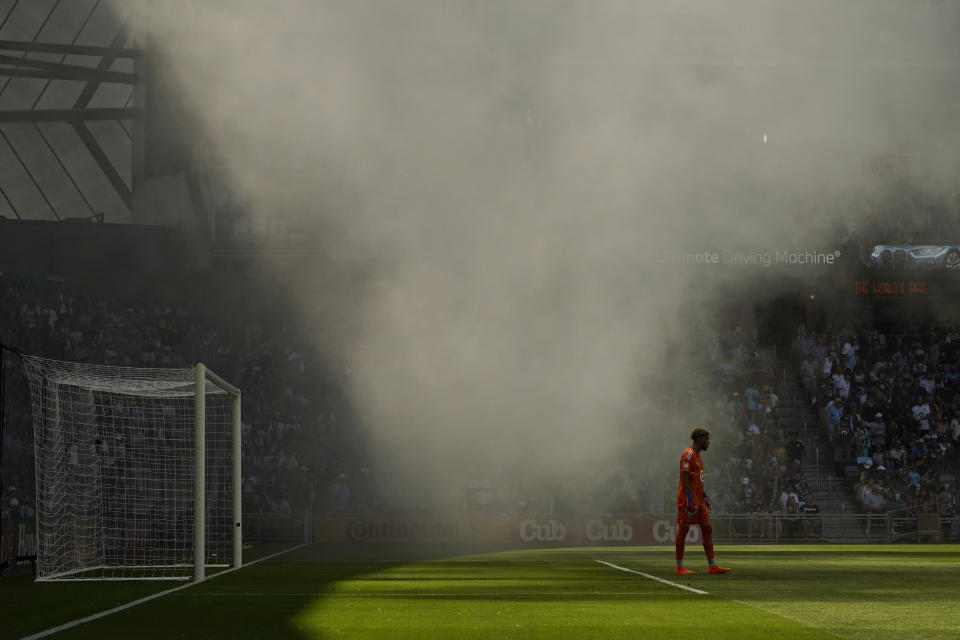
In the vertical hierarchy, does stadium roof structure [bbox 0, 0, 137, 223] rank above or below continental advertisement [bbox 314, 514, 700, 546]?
above

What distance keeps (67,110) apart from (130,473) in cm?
1183

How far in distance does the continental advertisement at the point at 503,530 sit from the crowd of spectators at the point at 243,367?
1.03 meters

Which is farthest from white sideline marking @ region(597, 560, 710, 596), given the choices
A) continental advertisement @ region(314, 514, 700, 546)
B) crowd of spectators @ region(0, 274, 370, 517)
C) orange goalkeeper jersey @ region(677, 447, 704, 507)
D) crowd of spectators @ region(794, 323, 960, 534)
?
crowd of spectators @ region(794, 323, 960, 534)

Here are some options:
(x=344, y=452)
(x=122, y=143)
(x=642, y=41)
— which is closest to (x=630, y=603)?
(x=642, y=41)

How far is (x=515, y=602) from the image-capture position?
7.25m

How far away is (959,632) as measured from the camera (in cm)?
540

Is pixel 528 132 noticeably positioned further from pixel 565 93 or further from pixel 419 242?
pixel 419 242

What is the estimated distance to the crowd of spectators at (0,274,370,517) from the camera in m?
19.4

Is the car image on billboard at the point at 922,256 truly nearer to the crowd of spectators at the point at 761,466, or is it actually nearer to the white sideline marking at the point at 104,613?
the crowd of spectators at the point at 761,466

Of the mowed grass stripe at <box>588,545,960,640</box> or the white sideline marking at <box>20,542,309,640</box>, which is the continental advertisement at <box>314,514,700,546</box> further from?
the white sideline marking at <box>20,542,309,640</box>

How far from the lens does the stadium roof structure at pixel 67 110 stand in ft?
79.9

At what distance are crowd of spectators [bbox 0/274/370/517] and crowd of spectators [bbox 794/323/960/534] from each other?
9108 millimetres

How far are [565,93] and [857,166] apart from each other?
5924 mm

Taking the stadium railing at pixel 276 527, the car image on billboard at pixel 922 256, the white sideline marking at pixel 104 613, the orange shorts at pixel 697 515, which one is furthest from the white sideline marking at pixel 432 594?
the car image on billboard at pixel 922 256
